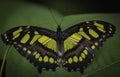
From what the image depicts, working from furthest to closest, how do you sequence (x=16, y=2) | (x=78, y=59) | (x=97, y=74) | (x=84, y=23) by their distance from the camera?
(x=16, y=2)
(x=84, y=23)
(x=78, y=59)
(x=97, y=74)

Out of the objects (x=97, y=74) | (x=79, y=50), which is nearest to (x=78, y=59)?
(x=79, y=50)

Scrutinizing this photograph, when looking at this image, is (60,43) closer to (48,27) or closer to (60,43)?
(60,43)

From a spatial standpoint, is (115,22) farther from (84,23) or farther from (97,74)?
(97,74)
